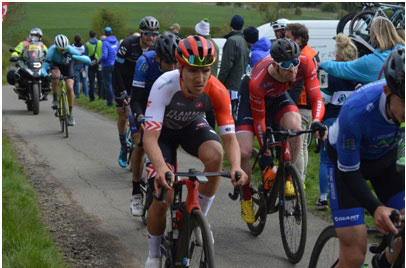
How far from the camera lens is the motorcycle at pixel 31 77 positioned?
60.5 ft

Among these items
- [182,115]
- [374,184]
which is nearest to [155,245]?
[182,115]

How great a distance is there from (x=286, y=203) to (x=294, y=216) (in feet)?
0.69

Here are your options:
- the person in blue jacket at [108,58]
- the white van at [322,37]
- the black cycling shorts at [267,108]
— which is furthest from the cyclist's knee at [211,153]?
the white van at [322,37]

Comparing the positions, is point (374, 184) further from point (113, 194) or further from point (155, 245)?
point (113, 194)

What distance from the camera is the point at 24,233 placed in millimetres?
6461

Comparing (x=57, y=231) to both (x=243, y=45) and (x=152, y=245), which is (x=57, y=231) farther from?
(x=243, y=45)

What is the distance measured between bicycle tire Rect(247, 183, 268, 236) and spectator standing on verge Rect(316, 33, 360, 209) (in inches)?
Answer: 43.0

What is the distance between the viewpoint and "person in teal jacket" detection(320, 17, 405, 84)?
722cm

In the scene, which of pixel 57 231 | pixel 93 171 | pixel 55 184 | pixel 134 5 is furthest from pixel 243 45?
pixel 134 5

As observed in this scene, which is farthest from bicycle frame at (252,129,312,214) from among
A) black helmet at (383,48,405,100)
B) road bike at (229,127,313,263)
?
black helmet at (383,48,405,100)

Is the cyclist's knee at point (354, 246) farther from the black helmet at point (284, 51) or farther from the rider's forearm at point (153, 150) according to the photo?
the black helmet at point (284, 51)

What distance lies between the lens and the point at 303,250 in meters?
6.23

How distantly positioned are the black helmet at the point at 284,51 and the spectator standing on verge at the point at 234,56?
5518 millimetres

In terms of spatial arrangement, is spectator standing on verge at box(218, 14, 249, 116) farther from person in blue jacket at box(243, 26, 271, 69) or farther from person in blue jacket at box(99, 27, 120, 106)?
person in blue jacket at box(99, 27, 120, 106)
